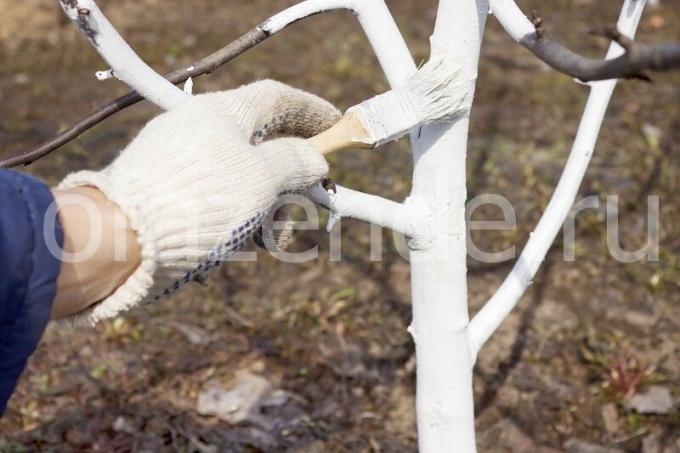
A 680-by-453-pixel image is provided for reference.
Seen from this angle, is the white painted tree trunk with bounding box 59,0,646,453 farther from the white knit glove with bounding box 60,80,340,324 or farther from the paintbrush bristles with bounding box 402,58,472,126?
the white knit glove with bounding box 60,80,340,324

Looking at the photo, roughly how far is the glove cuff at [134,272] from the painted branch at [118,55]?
0.35 metres

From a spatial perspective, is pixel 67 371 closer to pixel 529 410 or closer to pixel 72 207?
pixel 529 410

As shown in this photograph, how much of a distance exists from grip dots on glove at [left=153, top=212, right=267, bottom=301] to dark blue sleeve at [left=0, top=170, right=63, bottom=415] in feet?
0.72

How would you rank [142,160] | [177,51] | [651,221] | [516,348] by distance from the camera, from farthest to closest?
1. [177,51]
2. [651,221]
3. [516,348]
4. [142,160]

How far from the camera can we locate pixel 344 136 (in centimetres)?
170

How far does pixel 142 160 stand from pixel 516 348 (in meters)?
2.03

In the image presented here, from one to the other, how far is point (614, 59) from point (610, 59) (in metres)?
0.06

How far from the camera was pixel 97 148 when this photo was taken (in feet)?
14.3

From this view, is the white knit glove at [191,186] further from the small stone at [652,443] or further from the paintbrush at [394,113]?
the small stone at [652,443]

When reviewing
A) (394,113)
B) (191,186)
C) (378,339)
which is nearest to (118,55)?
(191,186)

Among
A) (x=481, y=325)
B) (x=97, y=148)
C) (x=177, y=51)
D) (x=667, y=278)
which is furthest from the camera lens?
(x=177, y=51)

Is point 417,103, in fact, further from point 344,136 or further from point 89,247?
point 89,247

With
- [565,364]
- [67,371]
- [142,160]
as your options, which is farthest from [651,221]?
[142,160]

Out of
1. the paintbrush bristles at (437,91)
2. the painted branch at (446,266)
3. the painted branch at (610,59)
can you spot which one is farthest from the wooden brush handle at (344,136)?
the painted branch at (610,59)
